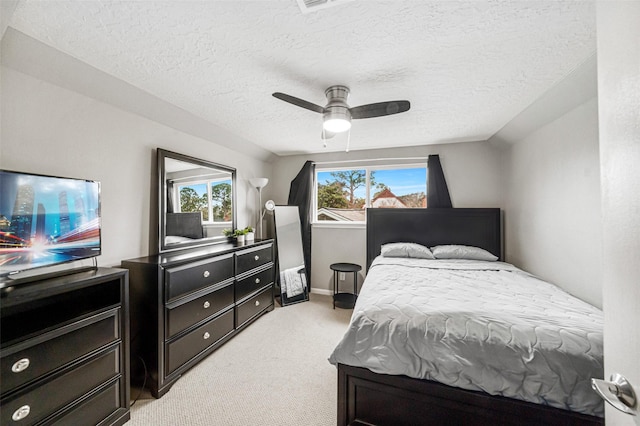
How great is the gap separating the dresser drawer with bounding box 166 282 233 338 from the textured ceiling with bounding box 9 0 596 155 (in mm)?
1784

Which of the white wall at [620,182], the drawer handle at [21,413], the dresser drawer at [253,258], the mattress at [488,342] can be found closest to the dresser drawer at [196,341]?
the dresser drawer at [253,258]

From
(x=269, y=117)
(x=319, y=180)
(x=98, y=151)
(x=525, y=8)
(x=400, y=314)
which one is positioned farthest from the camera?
(x=319, y=180)

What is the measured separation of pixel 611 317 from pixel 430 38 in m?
1.50

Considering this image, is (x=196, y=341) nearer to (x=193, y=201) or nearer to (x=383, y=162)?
(x=193, y=201)

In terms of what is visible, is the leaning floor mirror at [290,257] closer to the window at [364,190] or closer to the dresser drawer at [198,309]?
the window at [364,190]

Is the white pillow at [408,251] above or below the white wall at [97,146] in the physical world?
below

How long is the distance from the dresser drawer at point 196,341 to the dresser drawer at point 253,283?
0.23 m

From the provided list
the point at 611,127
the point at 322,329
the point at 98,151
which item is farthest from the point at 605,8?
the point at 322,329

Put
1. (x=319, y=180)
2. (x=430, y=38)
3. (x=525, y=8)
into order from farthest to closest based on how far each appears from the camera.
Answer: (x=319, y=180) < (x=430, y=38) < (x=525, y=8)

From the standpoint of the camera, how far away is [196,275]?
7.30 feet

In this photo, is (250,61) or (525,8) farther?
(250,61)

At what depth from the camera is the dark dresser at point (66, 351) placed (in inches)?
47.1

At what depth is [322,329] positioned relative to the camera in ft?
9.69

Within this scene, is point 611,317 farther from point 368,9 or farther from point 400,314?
point 368,9
